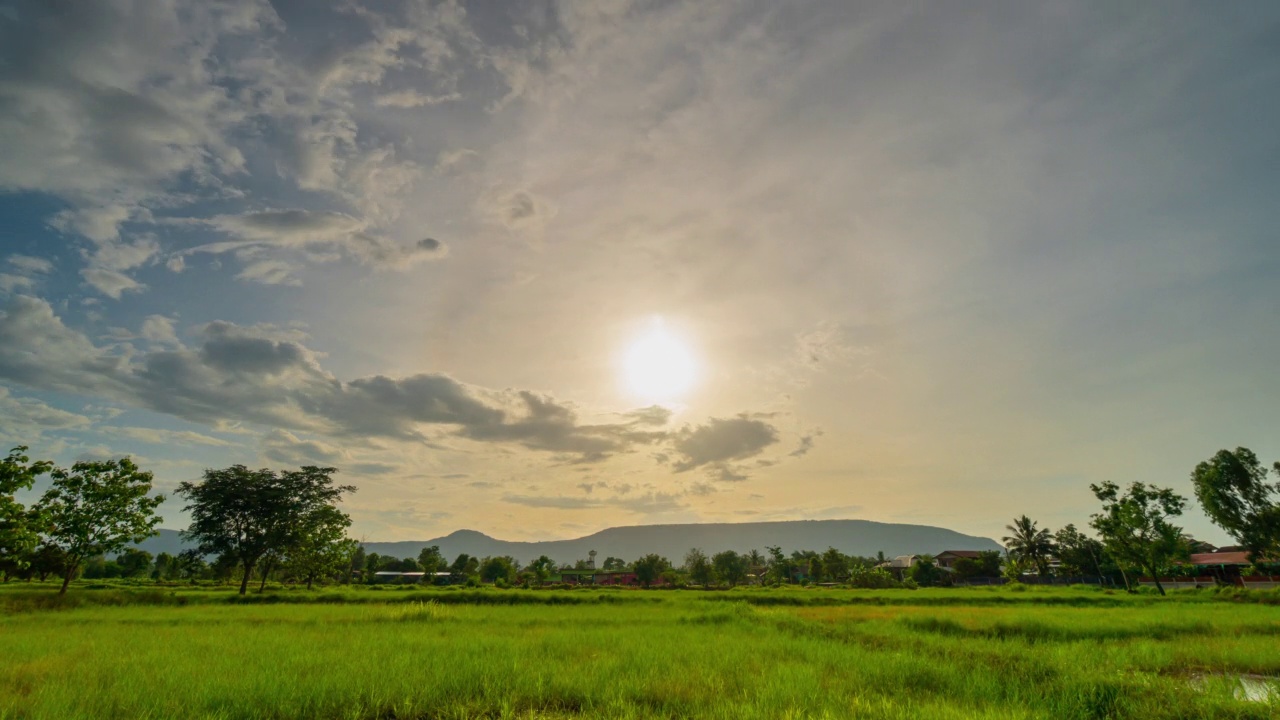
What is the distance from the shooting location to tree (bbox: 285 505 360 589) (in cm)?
4250

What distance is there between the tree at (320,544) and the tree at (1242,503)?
264 feet

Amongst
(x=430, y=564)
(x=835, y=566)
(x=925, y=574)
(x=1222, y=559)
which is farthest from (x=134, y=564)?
(x=1222, y=559)

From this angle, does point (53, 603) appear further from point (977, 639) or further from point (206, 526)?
point (977, 639)

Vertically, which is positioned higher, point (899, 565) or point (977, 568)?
point (977, 568)

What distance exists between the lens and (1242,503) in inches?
1839

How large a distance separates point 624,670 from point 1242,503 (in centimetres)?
6700

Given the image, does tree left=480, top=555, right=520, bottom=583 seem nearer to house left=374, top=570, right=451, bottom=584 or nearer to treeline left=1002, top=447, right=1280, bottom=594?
house left=374, top=570, right=451, bottom=584

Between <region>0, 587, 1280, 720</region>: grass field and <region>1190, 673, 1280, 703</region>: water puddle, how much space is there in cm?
16

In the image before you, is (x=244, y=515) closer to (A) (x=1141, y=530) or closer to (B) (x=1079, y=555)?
(A) (x=1141, y=530)

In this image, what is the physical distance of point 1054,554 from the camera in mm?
75188

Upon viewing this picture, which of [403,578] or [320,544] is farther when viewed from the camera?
[403,578]

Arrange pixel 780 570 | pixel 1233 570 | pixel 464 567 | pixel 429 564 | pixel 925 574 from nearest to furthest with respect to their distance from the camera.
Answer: pixel 1233 570 < pixel 925 574 < pixel 780 570 < pixel 429 564 < pixel 464 567

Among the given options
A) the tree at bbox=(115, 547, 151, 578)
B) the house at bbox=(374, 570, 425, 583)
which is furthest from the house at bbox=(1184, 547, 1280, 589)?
the tree at bbox=(115, 547, 151, 578)

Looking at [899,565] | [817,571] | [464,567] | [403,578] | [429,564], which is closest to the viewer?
[817,571]
